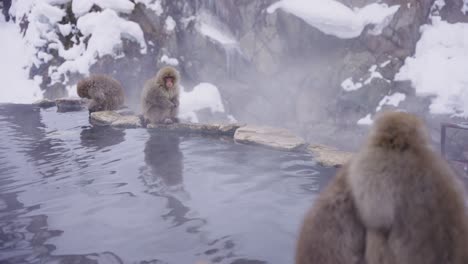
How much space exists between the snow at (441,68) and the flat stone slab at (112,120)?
7.40 metres

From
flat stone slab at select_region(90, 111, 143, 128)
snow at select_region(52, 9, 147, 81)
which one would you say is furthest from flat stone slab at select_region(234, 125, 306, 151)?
snow at select_region(52, 9, 147, 81)

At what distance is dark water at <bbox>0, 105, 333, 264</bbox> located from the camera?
6.29ft

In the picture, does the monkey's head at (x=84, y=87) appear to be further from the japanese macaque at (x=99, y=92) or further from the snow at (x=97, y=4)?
the snow at (x=97, y=4)

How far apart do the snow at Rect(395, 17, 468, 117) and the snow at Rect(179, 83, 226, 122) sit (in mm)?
4814

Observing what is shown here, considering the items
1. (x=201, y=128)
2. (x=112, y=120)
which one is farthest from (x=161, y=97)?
(x=112, y=120)

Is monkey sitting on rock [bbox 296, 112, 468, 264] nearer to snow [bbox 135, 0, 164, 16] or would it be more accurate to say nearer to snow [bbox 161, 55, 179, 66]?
snow [bbox 161, 55, 179, 66]

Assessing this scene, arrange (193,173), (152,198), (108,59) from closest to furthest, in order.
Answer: (152,198)
(193,173)
(108,59)

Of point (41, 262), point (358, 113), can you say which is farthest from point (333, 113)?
point (41, 262)

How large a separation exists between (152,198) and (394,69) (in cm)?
934

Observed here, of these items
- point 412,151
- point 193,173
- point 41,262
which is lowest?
point 41,262

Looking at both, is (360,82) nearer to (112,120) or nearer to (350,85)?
(350,85)

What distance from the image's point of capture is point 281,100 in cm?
1166

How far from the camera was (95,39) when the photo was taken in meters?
9.17

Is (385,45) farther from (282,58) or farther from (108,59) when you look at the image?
(108,59)
